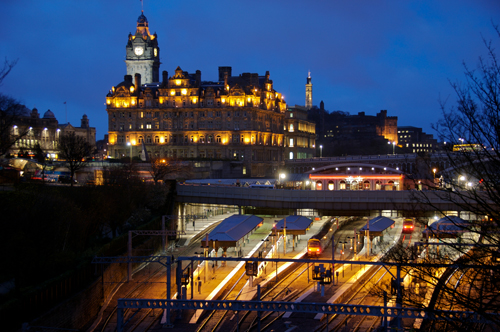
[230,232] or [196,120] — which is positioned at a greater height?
[196,120]

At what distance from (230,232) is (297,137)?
104 metres

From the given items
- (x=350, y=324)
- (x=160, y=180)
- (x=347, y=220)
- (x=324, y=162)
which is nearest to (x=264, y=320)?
(x=350, y=324)

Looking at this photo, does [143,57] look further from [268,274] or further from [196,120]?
[268,274]

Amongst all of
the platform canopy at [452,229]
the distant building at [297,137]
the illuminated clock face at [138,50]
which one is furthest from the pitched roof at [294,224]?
the illuminated clock face at [138,50]

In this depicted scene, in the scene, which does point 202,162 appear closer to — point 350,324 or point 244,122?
point 244,122

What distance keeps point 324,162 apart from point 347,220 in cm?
3520

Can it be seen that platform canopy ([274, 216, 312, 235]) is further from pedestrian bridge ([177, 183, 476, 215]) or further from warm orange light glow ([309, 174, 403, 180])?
warm orange light glow ([309, 174, 403, 180])

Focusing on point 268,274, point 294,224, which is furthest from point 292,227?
point 268,274

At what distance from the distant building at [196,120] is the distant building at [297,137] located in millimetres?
20346

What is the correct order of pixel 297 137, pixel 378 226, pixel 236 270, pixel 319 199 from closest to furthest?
1. pixel 236 270
2. pixel 378 226
3. pixel 319 199
4. pixel 297 137

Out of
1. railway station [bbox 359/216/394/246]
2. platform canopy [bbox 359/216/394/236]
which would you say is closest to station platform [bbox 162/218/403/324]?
railway station [bbox 359/216/394/246]

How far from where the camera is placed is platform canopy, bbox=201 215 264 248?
39.6m

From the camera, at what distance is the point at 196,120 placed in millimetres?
113500

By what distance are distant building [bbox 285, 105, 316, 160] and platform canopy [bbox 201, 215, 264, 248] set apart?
88396 mm
